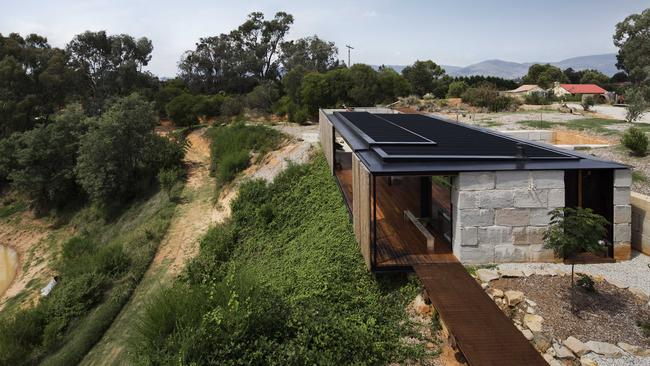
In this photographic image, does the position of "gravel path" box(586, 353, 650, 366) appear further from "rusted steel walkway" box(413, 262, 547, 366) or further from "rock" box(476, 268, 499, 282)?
A: "rock" box(476, 268, 499, 282)

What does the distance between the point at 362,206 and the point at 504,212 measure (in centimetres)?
240

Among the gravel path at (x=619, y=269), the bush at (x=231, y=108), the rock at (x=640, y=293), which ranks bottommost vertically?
the rock at (x=640, y=293)

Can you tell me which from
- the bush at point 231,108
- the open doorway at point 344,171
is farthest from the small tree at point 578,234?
the bush at point 231,108

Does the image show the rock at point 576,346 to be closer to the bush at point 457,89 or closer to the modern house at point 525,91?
the bush at point 457,89

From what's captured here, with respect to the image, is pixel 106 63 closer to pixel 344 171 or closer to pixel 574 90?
pixel 344 171

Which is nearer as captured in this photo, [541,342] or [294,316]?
[541,342]

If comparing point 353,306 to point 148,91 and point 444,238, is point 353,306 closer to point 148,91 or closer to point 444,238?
point 444,238

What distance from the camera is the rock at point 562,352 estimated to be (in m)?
5.05

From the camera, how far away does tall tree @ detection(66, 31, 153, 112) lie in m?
41.7

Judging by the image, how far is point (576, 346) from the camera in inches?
203

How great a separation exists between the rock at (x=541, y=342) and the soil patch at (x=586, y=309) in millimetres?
141

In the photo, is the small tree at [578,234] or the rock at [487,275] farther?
the rock at [487,275]

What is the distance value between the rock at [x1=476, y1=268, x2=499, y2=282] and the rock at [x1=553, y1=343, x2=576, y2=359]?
160 cm

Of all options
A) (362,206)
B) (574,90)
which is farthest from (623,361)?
(574,90)
